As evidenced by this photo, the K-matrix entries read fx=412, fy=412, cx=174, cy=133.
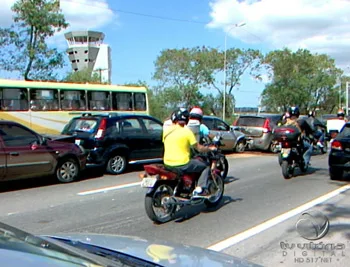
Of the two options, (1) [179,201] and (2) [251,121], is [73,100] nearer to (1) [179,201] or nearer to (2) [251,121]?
(2) [251,121]

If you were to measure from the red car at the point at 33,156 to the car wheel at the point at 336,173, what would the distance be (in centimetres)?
623

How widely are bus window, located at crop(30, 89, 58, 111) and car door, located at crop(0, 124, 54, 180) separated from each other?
7.99 meters

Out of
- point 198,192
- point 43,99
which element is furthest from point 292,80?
point 198,192

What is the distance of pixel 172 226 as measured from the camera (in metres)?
6.12

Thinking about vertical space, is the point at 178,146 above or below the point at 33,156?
above

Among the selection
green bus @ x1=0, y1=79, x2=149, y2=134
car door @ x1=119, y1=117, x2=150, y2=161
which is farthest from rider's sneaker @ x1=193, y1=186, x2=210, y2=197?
green bus @ x1=0, y1=79, x2=149, y2=134

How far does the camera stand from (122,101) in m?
20.2

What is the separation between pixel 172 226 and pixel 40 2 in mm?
20093

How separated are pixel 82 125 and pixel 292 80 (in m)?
39.6

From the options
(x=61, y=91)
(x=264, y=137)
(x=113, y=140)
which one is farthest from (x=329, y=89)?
(x=113, y=140)

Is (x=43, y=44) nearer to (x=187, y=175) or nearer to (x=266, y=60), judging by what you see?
(x=187, y=175)

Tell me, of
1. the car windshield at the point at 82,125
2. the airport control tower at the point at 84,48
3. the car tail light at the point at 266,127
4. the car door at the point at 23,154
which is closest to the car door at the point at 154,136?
the car windshield at the point at 82,125

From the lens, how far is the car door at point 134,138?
1158 centimetres

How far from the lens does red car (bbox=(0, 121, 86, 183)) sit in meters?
8.96
